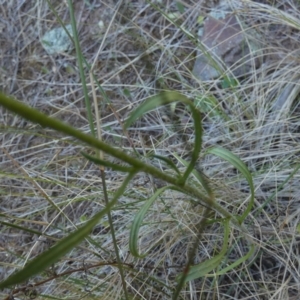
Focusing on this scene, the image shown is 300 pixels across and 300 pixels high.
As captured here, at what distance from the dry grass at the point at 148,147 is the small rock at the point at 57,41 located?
27 millimetres

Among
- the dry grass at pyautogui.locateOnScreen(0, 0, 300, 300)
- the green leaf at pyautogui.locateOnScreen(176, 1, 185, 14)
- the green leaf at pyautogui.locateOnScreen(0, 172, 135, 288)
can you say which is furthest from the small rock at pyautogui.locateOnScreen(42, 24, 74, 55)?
the green leaf at pyautogui.locateOnScreen(0, 172, 135, 288)

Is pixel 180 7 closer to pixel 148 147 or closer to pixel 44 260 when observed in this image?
pixel 148 147

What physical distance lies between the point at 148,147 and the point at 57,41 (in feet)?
1.93

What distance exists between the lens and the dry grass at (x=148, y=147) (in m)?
0.96

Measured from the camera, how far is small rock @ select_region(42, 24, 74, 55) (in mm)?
1583

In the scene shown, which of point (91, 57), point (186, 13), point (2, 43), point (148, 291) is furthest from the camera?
point (2, 43)

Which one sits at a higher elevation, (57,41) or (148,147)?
(57,41)

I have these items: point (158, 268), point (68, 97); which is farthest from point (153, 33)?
point (158, 268)

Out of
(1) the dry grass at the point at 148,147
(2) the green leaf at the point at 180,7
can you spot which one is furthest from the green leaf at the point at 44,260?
(2) the green leaf at the point at 180,7

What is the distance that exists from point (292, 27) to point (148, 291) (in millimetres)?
697

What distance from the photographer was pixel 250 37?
1254mm

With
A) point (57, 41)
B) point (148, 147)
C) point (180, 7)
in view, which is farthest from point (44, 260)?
point (57, 41)

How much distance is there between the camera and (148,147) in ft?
3.92

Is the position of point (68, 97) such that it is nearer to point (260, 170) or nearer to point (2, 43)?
point (2, 43)
